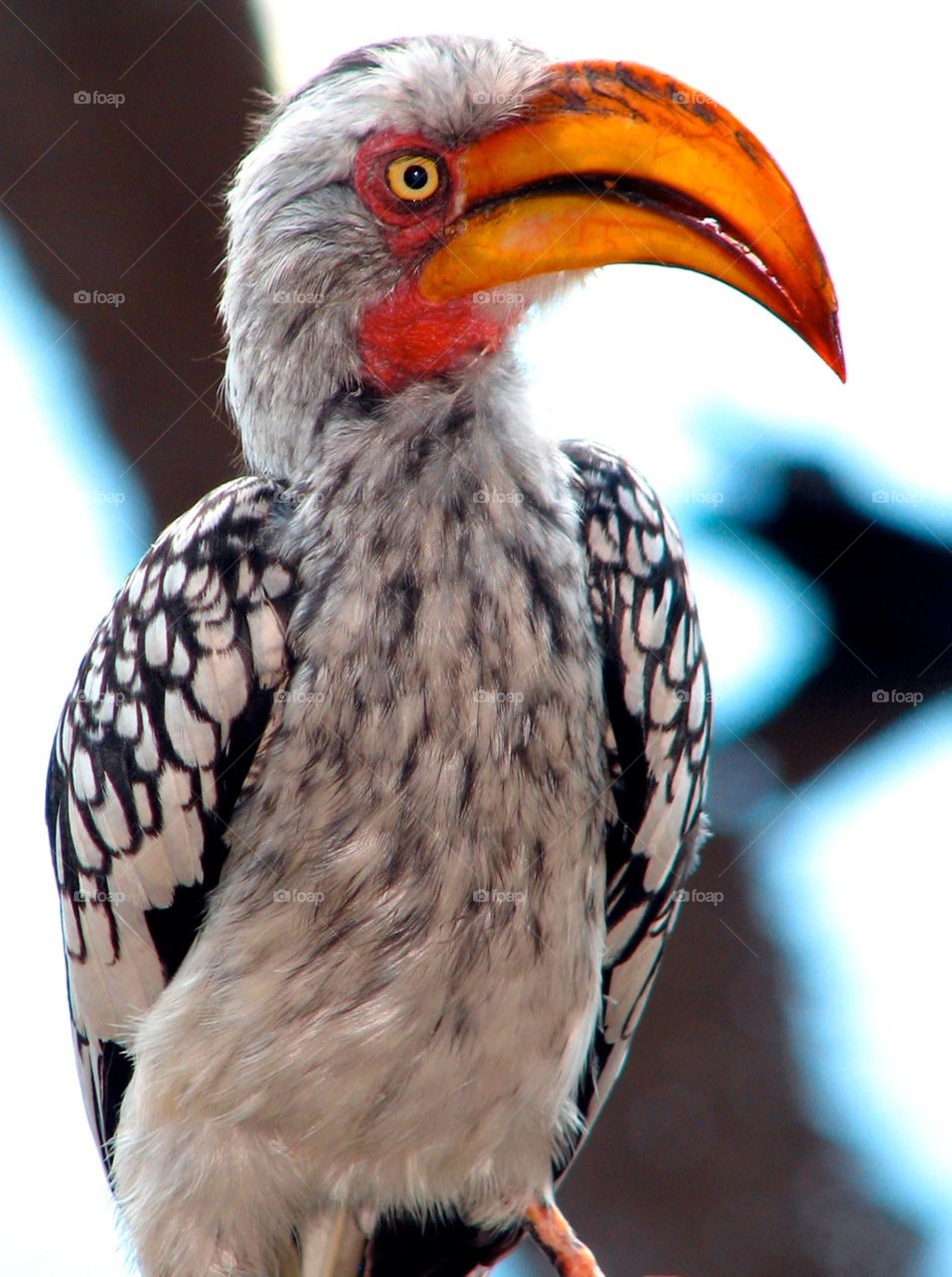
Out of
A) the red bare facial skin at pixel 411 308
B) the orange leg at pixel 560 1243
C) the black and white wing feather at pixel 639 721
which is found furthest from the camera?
the orange leg at pixel 560 1243

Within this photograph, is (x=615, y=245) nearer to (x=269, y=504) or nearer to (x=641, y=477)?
(x=641, y=477)

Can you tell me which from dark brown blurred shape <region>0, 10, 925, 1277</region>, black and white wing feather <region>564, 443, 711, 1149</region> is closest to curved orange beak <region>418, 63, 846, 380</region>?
black and white wing feather <region>564, 443, 711, 1149</region>

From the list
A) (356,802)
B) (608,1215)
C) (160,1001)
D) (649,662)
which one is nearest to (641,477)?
(649,662)

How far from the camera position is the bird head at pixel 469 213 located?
1572 millimetres

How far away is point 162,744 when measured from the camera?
1.71 metres

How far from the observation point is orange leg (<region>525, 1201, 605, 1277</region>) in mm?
1958

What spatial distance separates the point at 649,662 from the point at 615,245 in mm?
567

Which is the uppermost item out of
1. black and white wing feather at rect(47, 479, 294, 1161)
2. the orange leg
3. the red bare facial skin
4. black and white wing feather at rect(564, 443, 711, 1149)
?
the red bare facial skin

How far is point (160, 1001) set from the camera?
5.72 ft

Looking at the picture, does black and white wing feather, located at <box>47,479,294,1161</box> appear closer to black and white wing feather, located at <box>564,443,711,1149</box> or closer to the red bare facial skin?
the red bare facial skin

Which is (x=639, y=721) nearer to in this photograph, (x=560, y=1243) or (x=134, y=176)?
(x=560, y=1243)

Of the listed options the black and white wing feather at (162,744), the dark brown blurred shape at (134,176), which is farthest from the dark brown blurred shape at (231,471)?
the black and white wing feather at (162,744)

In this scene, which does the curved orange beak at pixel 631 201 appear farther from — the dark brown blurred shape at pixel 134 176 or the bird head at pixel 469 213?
the dark brown blurred shape at pixel 134 176

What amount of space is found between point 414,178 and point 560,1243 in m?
1.56
